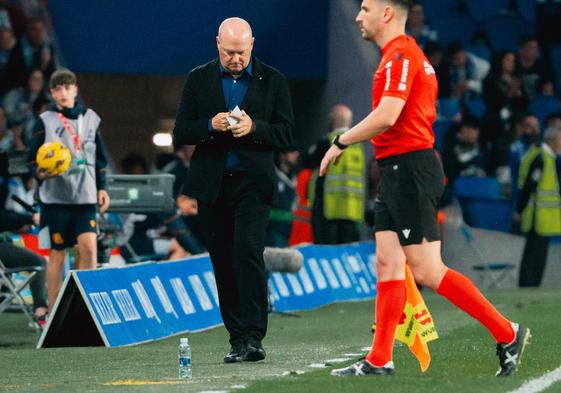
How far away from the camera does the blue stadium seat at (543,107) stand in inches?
915

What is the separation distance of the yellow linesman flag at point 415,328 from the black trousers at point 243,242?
1245 mm

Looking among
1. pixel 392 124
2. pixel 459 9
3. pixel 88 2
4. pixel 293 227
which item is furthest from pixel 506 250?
pixel 392 124

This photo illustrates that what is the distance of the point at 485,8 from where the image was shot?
24547 mm

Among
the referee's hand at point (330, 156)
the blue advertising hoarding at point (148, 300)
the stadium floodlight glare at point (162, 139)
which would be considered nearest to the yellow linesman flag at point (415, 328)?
the referee's hand at point (330, 156)

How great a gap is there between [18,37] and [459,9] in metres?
7.92

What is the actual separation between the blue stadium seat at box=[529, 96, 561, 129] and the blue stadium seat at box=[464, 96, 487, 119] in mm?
743

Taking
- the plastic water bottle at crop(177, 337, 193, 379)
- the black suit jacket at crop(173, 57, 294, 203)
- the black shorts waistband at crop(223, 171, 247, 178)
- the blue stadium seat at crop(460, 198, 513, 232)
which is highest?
the black suit jacket at crop(173, 57, 294, 203)

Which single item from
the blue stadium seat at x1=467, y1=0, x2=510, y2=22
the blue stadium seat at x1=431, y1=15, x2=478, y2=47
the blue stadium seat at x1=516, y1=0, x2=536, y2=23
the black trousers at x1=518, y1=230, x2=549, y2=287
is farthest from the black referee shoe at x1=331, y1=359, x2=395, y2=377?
the blue stadium seat at x1=516, y1=0, x2=536, y2=23

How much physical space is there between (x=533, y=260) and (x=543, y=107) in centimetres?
355

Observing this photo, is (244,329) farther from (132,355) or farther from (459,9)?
(459,9)

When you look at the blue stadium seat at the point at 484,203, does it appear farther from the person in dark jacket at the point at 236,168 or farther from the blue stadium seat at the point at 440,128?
the person in dark jacket at the point at 236,168

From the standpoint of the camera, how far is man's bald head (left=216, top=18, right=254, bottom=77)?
951cm

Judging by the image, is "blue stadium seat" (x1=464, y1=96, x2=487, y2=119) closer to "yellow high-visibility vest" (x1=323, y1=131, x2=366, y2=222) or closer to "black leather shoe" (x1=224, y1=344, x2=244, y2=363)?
"yellow high-visibility vest" (x1=323, y1=131, x2=366, y2=222)

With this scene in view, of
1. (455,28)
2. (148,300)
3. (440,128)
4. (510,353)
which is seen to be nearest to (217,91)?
(510,353)
